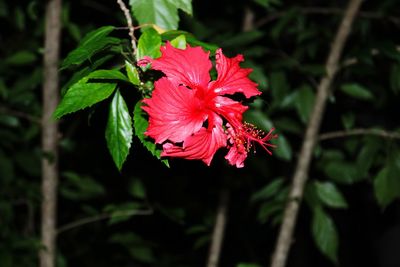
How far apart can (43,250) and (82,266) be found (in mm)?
1001

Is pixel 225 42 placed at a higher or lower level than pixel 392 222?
higher

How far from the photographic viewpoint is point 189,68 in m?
0.69

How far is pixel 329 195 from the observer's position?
167cm

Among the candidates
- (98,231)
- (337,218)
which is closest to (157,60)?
(98,231)

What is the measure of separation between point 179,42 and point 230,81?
11cm

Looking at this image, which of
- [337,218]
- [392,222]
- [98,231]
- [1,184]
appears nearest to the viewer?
[1,184]


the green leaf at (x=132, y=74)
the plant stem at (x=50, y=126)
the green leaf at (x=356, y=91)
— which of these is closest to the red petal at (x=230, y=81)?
the green leaf at (x=132, y=74)

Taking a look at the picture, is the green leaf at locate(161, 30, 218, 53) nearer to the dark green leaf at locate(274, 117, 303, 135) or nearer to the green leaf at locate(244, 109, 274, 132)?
the green leaf at locate(244, 109, 274, 132)

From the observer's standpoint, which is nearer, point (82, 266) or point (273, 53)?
point (273, 53)

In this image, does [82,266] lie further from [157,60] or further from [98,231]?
[157,60]

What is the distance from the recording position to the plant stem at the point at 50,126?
4.59 feet

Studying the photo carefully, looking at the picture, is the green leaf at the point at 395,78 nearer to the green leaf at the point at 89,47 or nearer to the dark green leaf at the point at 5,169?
the green leaf at the point at 89,47

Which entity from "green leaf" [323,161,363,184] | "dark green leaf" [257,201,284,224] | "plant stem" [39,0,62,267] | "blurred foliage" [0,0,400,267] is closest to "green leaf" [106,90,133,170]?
"blurred foliage" [0,0,400,267]

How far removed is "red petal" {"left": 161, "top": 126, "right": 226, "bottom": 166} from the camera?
26.0 inches
